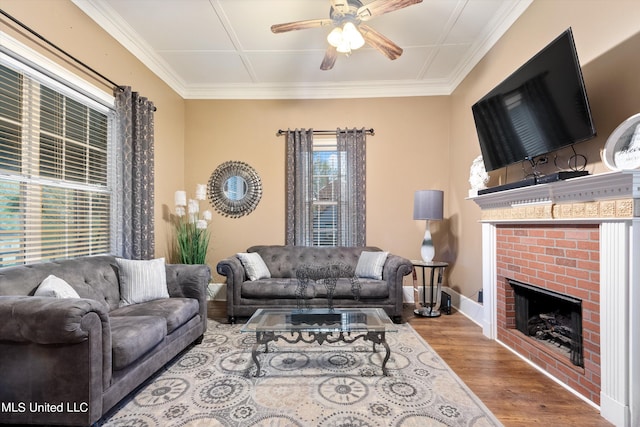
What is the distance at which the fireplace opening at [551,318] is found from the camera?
2025mm

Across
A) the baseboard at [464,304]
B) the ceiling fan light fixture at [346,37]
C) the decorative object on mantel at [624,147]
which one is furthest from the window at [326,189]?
the decorative object on mantel at [624,147]

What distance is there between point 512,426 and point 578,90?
2021 mm

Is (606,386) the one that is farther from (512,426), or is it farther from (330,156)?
Result: (330,156)

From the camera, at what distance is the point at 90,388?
5.05 feet

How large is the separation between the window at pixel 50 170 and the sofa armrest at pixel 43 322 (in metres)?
0.83

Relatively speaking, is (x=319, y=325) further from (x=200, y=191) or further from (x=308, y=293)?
(x=200, y=191)

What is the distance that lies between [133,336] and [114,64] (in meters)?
2.78

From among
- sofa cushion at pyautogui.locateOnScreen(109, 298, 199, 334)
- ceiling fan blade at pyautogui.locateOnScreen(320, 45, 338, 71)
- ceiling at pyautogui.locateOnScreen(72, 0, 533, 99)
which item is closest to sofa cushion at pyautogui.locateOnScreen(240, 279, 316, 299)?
sofa cushion at pyautogui.locateOnScreen(109, 298, 199, 334)

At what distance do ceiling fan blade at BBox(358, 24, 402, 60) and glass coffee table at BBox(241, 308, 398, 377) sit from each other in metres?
2.36

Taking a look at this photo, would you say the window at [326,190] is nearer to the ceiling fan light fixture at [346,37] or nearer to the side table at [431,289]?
the side table at [431,289]

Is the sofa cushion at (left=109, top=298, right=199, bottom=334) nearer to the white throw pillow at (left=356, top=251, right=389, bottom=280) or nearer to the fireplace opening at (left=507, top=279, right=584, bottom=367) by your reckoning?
the white throw pillow at (left=356, top=251, right=389, bottom=280)

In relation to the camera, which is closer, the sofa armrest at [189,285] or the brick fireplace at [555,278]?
the brick fireplace at [555,278]

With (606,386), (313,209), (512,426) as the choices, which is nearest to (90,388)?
(512,426)

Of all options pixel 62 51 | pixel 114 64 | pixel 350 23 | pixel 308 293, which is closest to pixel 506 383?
pixel 308 293
